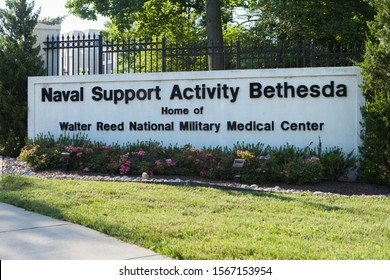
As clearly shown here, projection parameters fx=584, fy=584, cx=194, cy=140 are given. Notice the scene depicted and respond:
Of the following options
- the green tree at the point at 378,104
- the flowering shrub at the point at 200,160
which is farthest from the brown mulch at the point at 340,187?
the green tree at the point at 378,104

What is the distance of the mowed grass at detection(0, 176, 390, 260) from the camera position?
5699 mm

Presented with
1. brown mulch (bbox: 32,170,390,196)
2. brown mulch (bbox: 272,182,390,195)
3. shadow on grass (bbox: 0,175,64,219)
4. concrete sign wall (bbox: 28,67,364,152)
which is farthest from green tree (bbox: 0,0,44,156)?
brown mulch (bbox: 272,182,390,195)

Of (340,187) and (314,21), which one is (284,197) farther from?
(314,21)

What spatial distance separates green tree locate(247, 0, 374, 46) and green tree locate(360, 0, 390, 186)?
8781 millimetres

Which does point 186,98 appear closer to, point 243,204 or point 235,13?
point 243,204

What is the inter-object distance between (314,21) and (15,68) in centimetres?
1025

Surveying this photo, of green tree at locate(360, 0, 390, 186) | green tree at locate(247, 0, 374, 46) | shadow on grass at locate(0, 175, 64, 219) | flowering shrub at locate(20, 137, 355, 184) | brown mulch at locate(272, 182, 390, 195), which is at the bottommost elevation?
brown mulch at locate(272, 182, 390, 195)

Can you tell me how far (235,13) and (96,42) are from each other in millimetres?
14512

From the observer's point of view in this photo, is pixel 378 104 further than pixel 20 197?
Yes

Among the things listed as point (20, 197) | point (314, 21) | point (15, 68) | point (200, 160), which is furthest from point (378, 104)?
point (314, 21)

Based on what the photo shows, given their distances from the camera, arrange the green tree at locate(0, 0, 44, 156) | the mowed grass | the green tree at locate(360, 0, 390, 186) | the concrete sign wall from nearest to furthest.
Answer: the mowed grass
the green tree at locate(360, 0, 390, 186)
the concrete sign wall
the green tree at locate(0, 0, 44, 156)

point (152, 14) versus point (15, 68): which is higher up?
point (152, 14)

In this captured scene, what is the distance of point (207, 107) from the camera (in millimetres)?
12734

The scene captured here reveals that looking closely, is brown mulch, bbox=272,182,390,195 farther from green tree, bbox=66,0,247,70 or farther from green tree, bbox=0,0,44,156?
green tree, bbox=66,0,247,70
